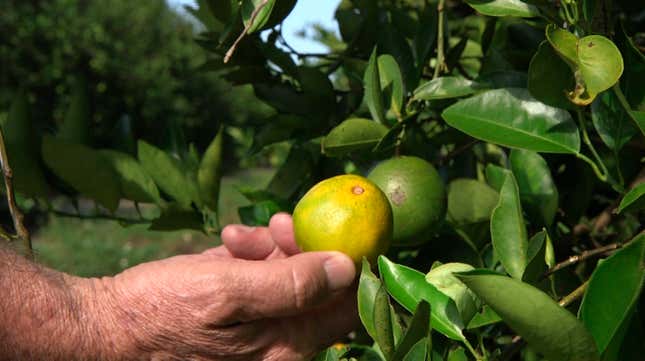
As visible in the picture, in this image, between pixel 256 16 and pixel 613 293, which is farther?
pixel 256 16

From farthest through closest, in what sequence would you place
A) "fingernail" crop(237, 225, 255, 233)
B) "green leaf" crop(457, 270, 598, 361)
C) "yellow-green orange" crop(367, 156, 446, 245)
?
"fingernail" crop(237, 225, 255, 233) → "yellow-green orange" crop(367, 156, 446, 245) → "green leaf" crop(457, 270, 598, 361)

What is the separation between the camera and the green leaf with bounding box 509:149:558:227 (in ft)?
3.08

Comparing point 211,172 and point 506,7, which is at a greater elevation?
point 506,7

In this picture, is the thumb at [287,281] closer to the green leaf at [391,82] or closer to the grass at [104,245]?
the green leaf at [391,82]

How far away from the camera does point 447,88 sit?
3.01ft

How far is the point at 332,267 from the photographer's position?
892 millimetres

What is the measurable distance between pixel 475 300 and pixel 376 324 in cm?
11

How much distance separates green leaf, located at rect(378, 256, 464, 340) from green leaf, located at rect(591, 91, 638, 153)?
0.28 m

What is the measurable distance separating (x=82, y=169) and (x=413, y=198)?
1.77 ft

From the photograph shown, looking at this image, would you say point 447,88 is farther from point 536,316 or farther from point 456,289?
point 536,316

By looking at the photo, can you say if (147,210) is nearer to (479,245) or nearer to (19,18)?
(19,18)

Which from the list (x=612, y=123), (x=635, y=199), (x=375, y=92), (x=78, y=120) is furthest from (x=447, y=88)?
(x=78, y=120)

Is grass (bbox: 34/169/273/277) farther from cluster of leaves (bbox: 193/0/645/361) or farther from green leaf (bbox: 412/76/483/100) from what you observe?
green leaf (bbox: 412/76/483/100)

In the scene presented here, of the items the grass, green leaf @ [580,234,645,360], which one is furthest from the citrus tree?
the grass
